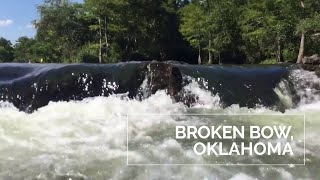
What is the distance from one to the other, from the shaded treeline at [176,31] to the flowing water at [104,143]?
44.7 feet

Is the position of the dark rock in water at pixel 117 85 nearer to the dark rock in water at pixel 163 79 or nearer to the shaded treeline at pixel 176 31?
the dark rock in water at pixel 163 79

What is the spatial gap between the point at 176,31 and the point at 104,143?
3194cm

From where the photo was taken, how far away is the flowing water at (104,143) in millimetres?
5957

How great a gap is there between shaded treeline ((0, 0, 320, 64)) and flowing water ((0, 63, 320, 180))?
13.6 meters

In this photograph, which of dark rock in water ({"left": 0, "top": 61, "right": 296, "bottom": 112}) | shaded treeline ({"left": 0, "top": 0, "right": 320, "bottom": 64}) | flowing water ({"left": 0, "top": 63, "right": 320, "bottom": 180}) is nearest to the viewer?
flowing water ({"left": 0, "top": 63, "right": 320, "bottom": 180})

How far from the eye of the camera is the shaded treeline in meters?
23.2

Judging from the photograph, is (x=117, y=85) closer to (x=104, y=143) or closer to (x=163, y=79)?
(x=163, y=79)

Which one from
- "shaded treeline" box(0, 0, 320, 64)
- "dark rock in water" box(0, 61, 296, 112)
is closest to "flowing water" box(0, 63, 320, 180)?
"dark rock in water" box(0, 61, 296, 112)

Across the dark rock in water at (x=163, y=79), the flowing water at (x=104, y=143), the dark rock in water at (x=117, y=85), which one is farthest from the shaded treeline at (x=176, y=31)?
the flowing water at (x=104, y=143)

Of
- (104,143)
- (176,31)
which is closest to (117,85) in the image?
(104,143)

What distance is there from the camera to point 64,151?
627 cm

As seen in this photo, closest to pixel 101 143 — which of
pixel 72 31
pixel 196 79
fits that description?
pixel 196 79

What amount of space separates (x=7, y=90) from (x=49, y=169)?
8.97 ft

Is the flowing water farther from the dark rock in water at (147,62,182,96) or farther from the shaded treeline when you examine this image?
the shaded treeline
